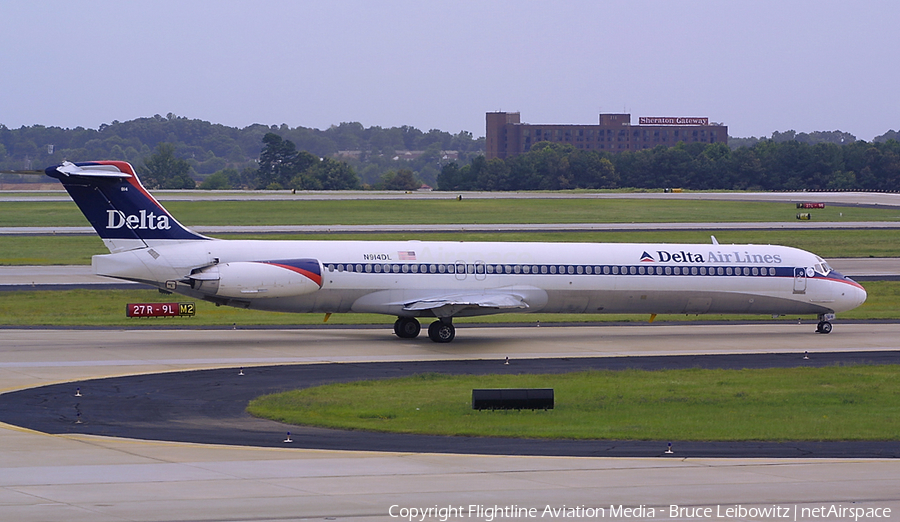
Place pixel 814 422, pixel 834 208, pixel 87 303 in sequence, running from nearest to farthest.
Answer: pixel 814 422 < pixel 87 303 < pixel 834 208

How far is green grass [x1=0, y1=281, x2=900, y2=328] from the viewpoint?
3884cm

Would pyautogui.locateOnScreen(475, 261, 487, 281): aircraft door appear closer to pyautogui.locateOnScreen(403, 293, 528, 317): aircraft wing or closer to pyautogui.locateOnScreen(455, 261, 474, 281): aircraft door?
pyautogui.locateOnScreen(455, 261, 474, 281): aircraft door

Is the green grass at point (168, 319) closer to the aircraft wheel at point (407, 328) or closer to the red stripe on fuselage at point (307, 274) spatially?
the aircraft wheel at point (407, 328)

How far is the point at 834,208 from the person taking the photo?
354 ft

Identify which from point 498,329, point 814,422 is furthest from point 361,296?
point 814,422

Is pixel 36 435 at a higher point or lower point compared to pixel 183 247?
lower

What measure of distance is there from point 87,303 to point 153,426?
24.4 m

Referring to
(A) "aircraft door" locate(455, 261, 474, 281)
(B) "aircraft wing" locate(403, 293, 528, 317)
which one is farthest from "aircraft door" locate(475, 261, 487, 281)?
(B) "aircraft wing" locate(403, 293, 528, 317)

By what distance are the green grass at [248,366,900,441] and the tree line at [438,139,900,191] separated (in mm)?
131914

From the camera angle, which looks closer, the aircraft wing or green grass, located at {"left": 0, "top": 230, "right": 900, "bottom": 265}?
the aircraft wing

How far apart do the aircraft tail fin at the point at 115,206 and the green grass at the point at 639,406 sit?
1056 cm

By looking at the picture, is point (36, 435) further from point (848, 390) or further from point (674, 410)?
point (848, 390)

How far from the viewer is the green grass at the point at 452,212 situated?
90.5 metres

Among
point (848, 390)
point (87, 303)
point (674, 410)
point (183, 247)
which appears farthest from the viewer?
point (87, 303)
